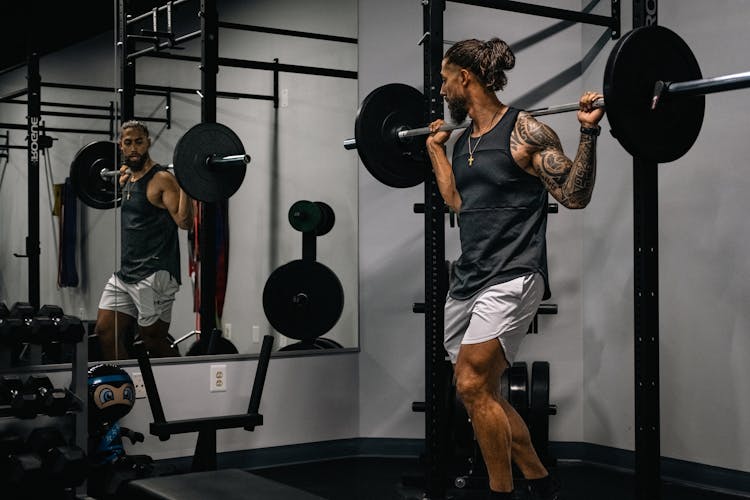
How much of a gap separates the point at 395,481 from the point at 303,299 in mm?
1003

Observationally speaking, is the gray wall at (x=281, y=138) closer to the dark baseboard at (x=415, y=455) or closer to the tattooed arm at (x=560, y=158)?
the dark baseboard at (x=415, y=455)

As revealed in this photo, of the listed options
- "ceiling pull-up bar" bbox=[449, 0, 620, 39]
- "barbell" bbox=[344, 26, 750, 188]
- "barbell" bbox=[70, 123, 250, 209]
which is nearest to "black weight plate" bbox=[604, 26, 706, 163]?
"barbell" bbox=[344, 26, 750, 188]

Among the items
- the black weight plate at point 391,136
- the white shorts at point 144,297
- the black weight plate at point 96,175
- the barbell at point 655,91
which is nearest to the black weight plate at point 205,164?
the black weight plate at point 96,175

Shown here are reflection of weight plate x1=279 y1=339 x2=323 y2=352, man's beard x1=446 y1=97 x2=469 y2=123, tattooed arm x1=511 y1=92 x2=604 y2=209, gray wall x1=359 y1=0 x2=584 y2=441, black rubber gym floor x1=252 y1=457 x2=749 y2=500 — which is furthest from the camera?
reflection of weight plate x1=279 y1=339 x2=323 y2=352

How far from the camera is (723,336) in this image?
12.5 feet

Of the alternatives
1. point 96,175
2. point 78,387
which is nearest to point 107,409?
point 78,387

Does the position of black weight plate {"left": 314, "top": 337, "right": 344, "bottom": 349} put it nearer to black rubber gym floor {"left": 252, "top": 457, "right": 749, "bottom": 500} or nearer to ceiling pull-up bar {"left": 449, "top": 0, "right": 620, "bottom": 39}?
black rubber gym floor {"left": 252, "top": 457, "right": 749, "bottom": 500}

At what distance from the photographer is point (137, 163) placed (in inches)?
161

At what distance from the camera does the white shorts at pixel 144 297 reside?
400 centimetres

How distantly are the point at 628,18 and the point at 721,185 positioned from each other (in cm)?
93

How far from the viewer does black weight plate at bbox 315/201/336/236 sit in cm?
457

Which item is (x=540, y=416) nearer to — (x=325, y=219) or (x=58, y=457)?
(x=325, y=219)

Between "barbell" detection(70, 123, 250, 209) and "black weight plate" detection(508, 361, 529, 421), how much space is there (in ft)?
4.86

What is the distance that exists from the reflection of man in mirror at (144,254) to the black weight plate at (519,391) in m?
1.52
